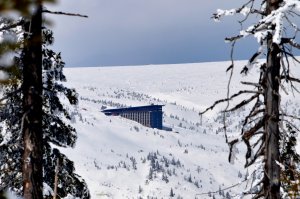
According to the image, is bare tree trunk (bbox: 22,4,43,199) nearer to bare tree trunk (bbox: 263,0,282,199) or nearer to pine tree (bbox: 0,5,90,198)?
bare tree trunk (bbox: 263,0,282,199)

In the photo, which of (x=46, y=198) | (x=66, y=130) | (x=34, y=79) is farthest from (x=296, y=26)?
(x=66, y=130)

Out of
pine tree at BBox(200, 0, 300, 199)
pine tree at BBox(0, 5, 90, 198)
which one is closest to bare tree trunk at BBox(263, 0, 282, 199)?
pine tree at BBox(200, 0, 300, 199)

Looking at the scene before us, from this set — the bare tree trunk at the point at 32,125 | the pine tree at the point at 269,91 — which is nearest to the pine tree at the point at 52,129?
the bare tree trunk at the point at 32,125

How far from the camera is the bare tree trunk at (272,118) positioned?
276 inches

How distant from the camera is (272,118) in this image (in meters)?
7.09

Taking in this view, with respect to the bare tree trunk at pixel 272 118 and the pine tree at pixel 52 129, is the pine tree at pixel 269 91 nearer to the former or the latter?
the bare tree trunk at pixel 272 118

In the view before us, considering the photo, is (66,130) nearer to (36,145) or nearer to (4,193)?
(36,145)

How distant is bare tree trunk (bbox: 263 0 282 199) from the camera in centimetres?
700

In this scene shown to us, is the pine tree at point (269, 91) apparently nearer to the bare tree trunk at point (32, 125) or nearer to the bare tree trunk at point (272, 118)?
the bare tree trunk at point (272, 118)

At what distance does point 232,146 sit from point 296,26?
1851 millimetres

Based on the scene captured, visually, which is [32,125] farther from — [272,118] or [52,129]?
[52,129]

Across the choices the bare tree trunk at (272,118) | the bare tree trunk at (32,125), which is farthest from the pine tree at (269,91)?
the bare tree trunk at (32,125)

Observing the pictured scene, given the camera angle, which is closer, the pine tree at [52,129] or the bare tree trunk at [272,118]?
the bare tree trunk at [272,118]

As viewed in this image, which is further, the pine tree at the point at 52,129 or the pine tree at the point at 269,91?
the pine tree at the point at 52,129
